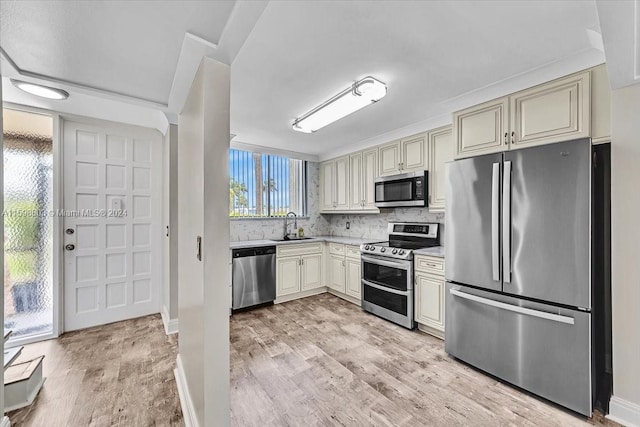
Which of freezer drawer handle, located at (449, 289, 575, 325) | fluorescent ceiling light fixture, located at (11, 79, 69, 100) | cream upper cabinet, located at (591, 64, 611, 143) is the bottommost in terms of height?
freezer drawer handle, located at (449, 289, 575, 325)

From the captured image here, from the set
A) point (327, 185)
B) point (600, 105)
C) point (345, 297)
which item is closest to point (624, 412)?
point (600, 105)

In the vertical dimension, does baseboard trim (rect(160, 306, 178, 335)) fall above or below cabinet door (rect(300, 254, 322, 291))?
below

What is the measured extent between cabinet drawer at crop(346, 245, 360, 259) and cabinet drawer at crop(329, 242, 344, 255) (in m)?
0.13

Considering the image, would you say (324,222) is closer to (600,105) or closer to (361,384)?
(361,384)

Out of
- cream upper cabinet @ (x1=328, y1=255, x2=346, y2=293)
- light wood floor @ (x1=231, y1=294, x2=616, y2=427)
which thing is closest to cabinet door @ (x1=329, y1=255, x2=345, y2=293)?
cream upper cabinet @ (x1=328, y1=255, x2=346, y2=293)

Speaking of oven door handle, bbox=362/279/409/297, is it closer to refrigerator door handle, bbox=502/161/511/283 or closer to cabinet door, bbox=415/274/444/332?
cabinet door, bbox=415/274/444/332

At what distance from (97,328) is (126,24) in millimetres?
3133

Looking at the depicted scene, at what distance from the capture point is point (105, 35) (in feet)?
4.48

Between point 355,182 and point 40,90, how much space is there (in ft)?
11.4

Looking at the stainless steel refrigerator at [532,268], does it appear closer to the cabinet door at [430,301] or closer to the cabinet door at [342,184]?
the cabinet door at [430,301]

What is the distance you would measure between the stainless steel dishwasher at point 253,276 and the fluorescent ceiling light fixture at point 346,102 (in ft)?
5.93

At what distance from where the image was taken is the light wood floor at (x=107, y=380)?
65.2 inches

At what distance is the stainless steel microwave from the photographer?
122 inches

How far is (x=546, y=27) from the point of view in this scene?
1.49m
